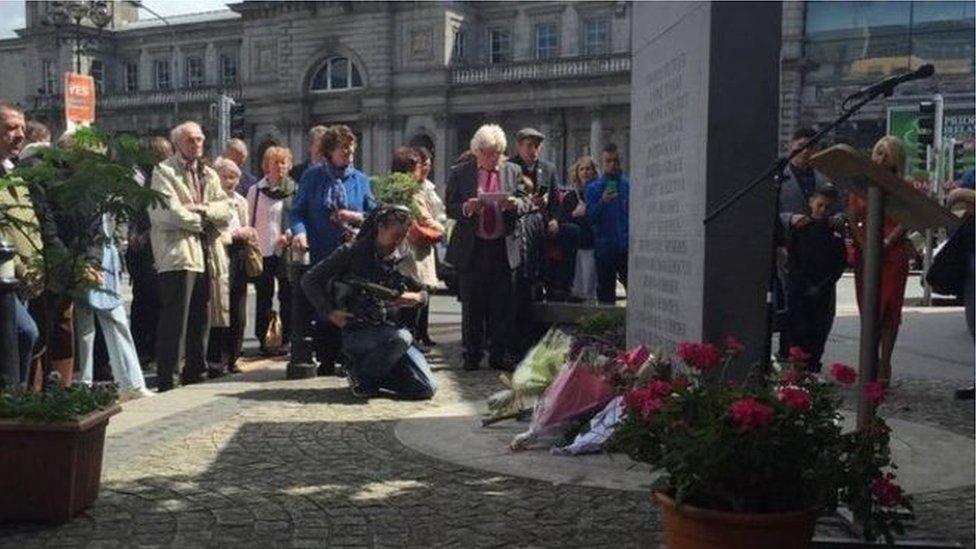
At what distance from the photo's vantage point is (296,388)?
7.72m

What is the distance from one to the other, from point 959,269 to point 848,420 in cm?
245

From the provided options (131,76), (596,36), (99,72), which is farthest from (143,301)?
(99,72)

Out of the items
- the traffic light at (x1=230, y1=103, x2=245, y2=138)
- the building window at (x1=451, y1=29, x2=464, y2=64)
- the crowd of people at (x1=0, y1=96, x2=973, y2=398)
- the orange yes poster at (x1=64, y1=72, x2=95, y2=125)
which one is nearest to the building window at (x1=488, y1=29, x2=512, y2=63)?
the building window at (x1=451, y1=29, x2=464, y2=64)

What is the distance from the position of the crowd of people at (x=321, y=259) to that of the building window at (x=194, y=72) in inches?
2636

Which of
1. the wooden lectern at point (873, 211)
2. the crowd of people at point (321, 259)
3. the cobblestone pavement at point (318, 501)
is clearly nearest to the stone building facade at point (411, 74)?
the crowd of people at point (321, 259)

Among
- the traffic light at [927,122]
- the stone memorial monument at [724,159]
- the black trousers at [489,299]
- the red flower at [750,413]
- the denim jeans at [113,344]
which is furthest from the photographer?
the traffic light at [927,122]

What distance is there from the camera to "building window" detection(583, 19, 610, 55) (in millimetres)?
59719

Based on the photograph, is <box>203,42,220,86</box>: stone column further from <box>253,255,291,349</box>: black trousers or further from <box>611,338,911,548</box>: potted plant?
<box>611,338,911,548</box>: potted plant

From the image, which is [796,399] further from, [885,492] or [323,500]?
[323,500]

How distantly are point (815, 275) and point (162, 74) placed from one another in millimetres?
Answer: 74709

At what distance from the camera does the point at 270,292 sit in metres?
9.98

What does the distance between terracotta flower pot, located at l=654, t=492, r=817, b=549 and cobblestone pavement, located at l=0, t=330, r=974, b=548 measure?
77cm

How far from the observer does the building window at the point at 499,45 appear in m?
63.3

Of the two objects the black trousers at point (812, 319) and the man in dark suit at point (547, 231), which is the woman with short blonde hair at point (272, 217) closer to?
the man in dark suit at point (547, 231)
